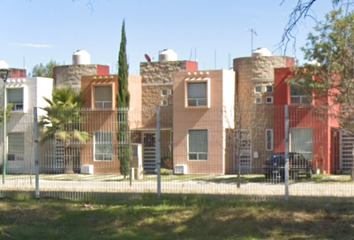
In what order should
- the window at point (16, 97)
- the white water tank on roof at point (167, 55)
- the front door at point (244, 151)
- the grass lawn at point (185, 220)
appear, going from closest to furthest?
the grass lawn at point (185, 220), the front door at point (244, 151), the window at point (16, 97), the white water tank on roof at point (167, 55)

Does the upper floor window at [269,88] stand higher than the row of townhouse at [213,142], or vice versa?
the upper floor window at [269,88]

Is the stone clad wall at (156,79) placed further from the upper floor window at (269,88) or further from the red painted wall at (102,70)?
the upper floor window at (269,88)

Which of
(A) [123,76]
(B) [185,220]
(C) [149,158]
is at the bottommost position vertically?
(B) [185,220]

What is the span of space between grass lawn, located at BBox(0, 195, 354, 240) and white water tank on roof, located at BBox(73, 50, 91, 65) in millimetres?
26244

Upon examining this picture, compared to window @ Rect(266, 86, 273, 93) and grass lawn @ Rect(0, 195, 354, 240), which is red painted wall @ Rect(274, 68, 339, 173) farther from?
window @ Rect(266, 86, 273, 93)

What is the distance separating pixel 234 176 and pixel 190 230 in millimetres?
4592

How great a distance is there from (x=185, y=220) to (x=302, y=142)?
4.47m

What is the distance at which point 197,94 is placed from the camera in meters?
34.4

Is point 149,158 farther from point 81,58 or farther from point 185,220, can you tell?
point 81,58

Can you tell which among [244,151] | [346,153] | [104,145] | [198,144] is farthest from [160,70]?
[346,153]

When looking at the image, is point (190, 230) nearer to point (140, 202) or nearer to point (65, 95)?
point (140, 202)

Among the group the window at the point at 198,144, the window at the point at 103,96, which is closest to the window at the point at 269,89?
the window at the point at 103,96

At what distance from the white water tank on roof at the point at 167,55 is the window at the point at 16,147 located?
19.9 metres

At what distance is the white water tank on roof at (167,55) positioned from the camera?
126 ft
